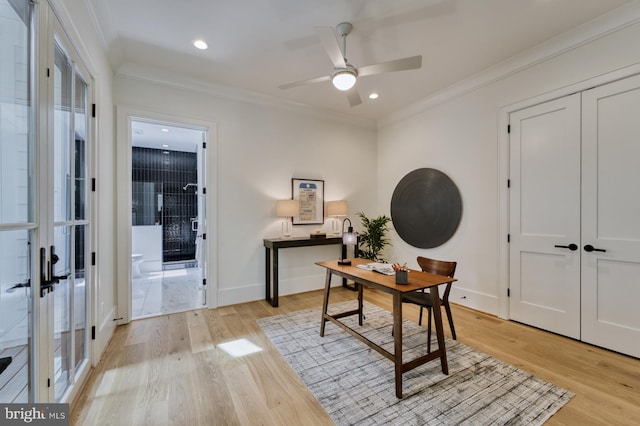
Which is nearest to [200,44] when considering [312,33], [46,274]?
[312,33]

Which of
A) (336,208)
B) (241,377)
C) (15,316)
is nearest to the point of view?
(15,316)

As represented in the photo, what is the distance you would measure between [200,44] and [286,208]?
7.05 feet

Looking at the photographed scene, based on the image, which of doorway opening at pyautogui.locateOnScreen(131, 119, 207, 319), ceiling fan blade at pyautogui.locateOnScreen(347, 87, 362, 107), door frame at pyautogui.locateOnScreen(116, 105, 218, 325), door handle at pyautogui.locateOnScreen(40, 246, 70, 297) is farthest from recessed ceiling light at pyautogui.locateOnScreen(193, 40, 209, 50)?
doorway opening at pyautogui.locateOnScreen(131, 119, 207, 319)

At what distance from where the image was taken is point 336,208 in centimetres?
431

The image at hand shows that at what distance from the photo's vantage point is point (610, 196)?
7.97ft

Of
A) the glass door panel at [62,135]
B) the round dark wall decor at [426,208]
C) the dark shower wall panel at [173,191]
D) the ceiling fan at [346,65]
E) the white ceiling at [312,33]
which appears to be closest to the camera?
the glass door panel at [62,135]

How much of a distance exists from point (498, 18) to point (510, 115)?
3.80 ft

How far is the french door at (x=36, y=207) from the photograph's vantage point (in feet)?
3.77

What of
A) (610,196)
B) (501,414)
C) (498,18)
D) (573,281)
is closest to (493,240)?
(573,281)

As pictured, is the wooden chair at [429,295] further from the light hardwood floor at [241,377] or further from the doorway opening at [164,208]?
the doorway opening at [164,208]

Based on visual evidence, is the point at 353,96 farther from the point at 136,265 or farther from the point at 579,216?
the point at 136,265

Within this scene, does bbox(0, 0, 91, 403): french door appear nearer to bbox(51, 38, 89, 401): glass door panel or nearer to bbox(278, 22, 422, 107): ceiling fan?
bbox(51, 38, 89, 401): glass door panel

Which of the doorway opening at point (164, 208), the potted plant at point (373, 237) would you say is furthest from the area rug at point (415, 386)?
the doorway opening at point (164, 208)

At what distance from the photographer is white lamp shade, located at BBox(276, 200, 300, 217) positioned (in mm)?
3848
